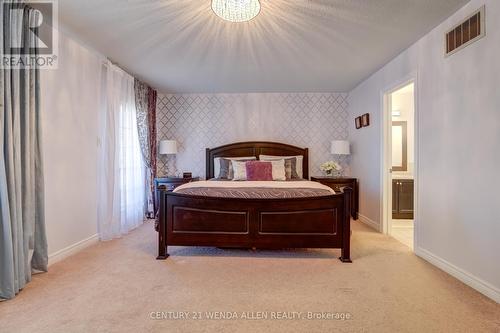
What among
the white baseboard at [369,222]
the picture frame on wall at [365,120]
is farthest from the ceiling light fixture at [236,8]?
the white baseboard at [369,222]

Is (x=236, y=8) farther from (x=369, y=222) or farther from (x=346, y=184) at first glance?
(x=369, y=222)

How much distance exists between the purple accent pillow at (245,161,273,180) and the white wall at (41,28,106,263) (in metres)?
2.16

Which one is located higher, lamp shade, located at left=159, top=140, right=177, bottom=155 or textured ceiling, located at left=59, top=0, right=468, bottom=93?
textured ceiling, located at left=59, top=0, right=468, bottom=93

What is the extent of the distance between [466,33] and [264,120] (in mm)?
3459

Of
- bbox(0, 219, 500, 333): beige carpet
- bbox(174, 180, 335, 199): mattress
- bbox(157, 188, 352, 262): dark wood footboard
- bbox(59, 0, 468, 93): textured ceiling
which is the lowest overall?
bbox(0, 219, 500, 333): beige carpet

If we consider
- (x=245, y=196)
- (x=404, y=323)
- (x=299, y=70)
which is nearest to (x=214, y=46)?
(x=299, y=70)

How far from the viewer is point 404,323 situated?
5.98 feet

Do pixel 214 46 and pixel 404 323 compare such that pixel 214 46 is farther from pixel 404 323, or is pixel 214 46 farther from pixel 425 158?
pixel 404 323

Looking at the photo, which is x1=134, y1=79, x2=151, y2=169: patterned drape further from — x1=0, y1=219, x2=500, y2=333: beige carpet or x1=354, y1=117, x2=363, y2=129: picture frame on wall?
x1=354, y1=117, x2=363, y2=129: picture frame on wall

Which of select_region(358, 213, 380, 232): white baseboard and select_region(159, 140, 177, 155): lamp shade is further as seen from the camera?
select_region(159, 140, 177, 155): lamp shade

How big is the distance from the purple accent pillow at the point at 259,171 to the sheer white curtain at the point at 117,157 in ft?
6.14

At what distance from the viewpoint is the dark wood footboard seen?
9.77ft

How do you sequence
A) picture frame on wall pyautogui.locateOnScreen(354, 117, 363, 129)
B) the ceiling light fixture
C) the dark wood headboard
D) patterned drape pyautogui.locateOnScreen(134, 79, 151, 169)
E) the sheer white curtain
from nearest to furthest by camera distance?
the ceiling light fixture → the sheer white curtain → patterned drape pyautogui.locateOnScreen(134, 79, 151, 169) → picture frame on wall pyautogui.locateOnScreen(354, 117, 363, 129) → the dark wood headboard

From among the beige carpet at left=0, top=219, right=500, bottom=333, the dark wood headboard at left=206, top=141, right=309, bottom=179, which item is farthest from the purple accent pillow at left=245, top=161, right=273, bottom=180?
the beige carpet at left=0, top=219, right=500, bottom=333
